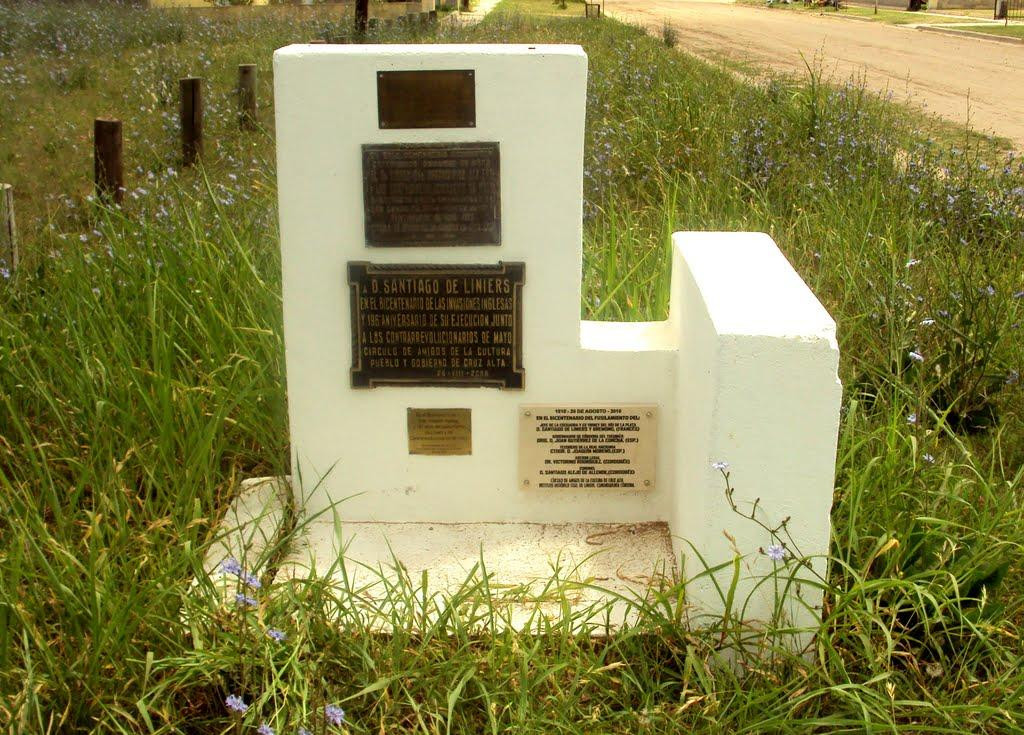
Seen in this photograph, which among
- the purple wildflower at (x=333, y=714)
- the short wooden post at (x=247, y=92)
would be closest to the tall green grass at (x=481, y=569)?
the purple wildflower at (x=333, y=714)

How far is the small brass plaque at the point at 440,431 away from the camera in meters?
3.34

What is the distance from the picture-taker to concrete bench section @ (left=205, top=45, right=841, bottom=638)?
2871mm

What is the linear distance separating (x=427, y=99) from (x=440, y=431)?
3.16 ft

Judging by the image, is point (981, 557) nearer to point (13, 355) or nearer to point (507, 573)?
point (507, 573)

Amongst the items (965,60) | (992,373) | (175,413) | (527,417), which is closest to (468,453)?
(527,417)

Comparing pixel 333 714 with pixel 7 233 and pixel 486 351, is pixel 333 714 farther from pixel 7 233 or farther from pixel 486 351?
pixel 7 233

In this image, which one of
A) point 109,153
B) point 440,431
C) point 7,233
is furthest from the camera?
point 109,153

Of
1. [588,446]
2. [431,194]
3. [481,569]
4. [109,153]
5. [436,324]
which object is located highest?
[431,194]

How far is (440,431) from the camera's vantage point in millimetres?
3354

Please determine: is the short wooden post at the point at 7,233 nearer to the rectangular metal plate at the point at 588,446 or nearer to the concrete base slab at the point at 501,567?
the concrete base slab at the point at 501,567

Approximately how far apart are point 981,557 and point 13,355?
9.75 feet

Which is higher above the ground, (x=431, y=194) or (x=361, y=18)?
(x=361, y=18)

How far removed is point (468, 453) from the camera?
3369 mm

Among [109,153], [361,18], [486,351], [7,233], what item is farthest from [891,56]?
[486,351]
